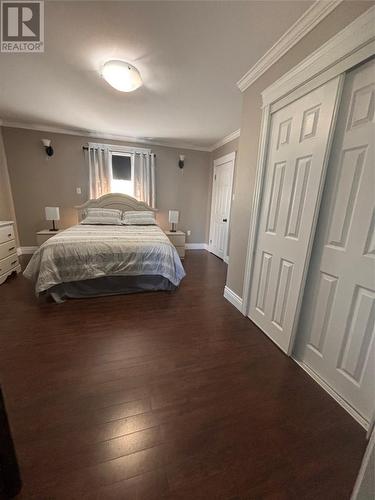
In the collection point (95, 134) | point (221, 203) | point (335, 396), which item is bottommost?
point (335, 396)

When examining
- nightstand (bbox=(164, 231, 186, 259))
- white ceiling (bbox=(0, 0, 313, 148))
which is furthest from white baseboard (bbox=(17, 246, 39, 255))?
nightstand (bbox=(164, 231, 186, 259))

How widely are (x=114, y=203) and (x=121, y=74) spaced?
264 cm

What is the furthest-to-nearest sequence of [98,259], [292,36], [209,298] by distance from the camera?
[209,298] < [98,259] < [292,36]

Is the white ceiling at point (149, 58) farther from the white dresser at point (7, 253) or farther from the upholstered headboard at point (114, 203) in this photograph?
the white dresser at point (7, 253)

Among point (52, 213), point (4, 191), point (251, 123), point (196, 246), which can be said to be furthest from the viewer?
point (196, 246)

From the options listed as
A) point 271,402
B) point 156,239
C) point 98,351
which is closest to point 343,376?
point 271,402

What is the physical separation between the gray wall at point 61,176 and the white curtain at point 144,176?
0.59ft

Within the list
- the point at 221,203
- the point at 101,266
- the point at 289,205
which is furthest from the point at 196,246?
the point at 289,205

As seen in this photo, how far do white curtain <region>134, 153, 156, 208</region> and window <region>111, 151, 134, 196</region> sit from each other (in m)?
0.11

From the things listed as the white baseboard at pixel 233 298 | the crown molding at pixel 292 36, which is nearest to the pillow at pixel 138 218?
the white baseboard at pixel 233 298

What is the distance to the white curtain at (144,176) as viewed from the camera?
437 centimetres

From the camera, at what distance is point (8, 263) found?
9.46 feet

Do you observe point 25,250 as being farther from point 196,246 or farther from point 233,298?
point 233,298

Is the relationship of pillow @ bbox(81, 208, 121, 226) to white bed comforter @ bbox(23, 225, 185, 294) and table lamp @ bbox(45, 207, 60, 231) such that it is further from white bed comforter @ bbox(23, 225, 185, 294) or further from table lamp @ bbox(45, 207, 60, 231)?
white bed comforter @ bbox(23, 225, 185, 294)
